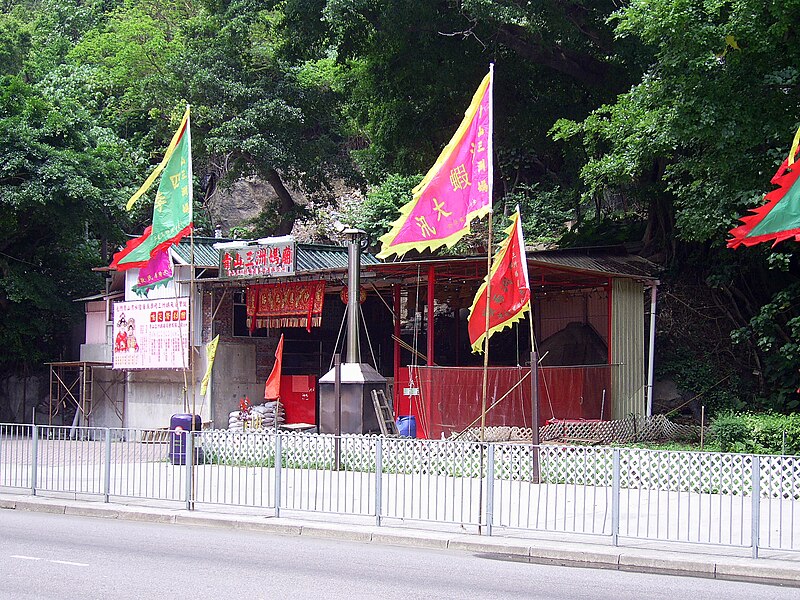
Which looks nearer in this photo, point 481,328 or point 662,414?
point 481,328

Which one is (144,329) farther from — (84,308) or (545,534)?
(545,534)

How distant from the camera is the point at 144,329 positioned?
28.3 metres

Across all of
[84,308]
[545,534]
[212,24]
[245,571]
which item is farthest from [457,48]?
[245,571]

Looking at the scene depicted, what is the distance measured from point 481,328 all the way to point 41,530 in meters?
7.42

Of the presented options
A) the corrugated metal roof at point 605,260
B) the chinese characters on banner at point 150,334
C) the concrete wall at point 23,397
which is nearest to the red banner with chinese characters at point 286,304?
the chinese characters on banner at point 150,334

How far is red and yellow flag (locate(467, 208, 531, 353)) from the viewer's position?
1566 cm

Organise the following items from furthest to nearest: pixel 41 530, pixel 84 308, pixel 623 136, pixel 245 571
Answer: pixel 84 308 → pixel 623 136 → pixel 41 530 → pixel 245 571

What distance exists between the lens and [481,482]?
39.1 feet

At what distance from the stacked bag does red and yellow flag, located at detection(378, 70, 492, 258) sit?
13.6 m

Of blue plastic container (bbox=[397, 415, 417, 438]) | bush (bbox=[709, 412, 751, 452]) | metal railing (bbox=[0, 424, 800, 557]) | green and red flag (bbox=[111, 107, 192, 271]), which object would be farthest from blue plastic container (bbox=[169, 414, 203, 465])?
bush (bbox=[709, 412, 751, 452])

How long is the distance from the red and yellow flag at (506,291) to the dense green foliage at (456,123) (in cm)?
699

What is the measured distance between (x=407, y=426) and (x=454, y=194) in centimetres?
921

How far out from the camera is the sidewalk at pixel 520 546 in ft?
33.8

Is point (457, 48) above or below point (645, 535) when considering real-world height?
above
